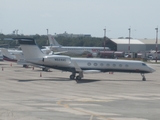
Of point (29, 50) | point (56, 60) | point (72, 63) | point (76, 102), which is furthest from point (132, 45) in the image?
point (76, 102)

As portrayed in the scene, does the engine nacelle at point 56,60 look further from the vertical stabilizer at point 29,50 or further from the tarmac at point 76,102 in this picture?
the tarmac at point 76,102

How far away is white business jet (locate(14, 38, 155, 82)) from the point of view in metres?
48.5

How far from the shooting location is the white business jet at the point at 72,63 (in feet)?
159

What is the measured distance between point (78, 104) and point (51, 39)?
98496 mm

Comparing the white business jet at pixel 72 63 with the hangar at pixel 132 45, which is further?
the hangar at pixel 132 45

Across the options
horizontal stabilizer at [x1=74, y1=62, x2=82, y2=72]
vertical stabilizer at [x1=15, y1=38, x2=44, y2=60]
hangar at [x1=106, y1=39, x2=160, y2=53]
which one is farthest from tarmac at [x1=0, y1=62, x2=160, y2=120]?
hangar at [x1=106, y1=39, x2=160, y2=53]

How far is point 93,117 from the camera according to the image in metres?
23.3

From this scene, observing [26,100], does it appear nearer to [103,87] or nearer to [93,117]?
[93,117]

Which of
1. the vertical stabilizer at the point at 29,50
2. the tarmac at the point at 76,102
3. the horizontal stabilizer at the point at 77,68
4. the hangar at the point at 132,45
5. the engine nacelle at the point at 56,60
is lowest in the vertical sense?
the tarmac at the point at 76,102

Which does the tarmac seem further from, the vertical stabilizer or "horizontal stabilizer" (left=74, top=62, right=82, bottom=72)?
the vertical stabilizer

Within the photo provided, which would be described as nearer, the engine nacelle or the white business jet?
the engine nacelle

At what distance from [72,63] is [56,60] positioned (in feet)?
6.19

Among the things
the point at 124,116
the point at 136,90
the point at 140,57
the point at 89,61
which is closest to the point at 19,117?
the point at 124,116

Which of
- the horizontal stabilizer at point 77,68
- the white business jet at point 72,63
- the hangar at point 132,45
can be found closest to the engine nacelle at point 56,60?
the white business jet at point 72,63
